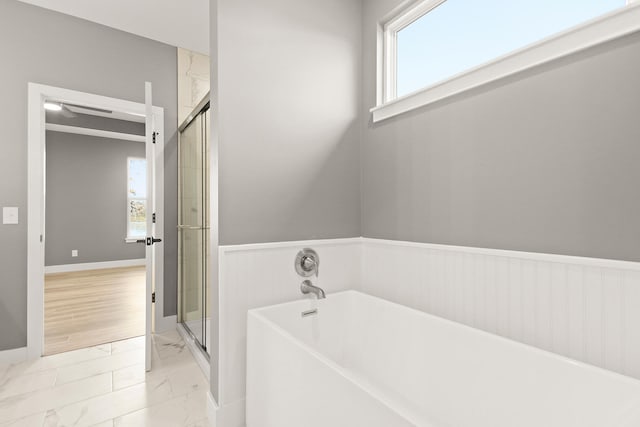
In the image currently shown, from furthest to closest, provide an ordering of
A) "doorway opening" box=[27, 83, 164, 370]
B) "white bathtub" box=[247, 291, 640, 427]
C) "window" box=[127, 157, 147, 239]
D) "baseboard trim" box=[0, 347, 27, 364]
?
"window" box=[127, 157, 147, 239]
"doorway opening" box=[27, 83, 164, 370]
"baseboard trim" box=[0, 347, 27, 364]
"white bathtub" box=[247, 291, 640, 427]

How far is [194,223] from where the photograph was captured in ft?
8.12

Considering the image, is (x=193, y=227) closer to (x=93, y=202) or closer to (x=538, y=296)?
(x=538, y=296)

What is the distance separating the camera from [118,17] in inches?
99.3

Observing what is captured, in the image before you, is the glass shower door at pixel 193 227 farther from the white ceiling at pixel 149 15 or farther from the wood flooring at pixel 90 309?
the white ceiling at pixel 149 15

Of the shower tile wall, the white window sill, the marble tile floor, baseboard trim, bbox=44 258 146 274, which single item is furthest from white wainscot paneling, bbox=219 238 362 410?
baseboard trim, bbox=44 258 146 274

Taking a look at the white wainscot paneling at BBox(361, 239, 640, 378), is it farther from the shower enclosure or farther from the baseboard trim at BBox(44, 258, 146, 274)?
the baseboard trim at BBox(44, 258, 146, 274)

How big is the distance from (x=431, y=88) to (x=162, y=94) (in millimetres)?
2515

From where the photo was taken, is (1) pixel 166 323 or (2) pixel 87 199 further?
(2) pixel 87 199

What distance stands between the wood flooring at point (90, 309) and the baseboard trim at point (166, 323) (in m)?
0.14

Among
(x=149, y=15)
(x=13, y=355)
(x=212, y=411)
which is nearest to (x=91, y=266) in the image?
(x=13, y=355)

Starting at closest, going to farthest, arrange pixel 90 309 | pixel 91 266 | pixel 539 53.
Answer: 1. pixel 539 53
2. pixel 90 309
3. pixel 91 266

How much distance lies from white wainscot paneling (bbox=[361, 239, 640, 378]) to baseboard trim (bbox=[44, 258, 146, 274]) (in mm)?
6056

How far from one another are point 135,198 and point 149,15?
4505mm

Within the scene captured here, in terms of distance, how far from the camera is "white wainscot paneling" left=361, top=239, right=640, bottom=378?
99cm
